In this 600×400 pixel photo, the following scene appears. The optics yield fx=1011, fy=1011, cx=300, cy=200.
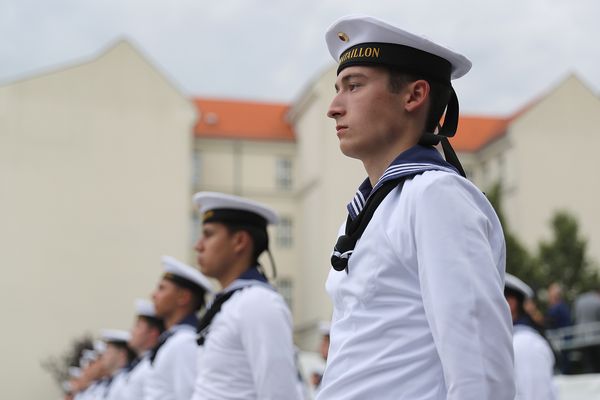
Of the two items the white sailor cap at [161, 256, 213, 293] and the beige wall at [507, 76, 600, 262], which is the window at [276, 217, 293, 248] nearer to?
the beige wall at [507, 76, 600, 262]

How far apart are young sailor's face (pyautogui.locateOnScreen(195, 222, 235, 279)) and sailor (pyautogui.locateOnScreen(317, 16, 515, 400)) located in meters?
2.87

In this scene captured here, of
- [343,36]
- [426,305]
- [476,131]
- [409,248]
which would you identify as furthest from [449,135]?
[476,131]

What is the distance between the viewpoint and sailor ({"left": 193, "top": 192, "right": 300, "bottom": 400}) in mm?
4887

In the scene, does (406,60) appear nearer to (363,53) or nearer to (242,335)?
(363,53)

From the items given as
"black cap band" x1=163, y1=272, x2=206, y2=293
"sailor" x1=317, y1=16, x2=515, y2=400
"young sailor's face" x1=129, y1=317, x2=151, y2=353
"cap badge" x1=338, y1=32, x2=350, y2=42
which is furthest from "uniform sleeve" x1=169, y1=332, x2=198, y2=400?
"young sailor's face" x1=129, y1=317, x2=151, y2=353

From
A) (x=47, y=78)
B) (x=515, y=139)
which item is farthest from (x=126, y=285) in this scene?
(x=515, y=139)

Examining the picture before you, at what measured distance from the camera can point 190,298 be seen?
796 cm

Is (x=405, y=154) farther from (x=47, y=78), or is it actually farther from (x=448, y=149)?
(x=47, y=78)

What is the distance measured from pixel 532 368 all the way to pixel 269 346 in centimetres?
207

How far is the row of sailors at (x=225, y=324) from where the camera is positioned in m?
4.95

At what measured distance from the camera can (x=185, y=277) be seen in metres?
7.98

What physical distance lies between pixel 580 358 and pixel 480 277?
17.4 meters

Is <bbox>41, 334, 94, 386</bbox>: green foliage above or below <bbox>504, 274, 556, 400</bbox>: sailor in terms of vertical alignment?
below

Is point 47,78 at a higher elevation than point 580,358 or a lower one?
higher
